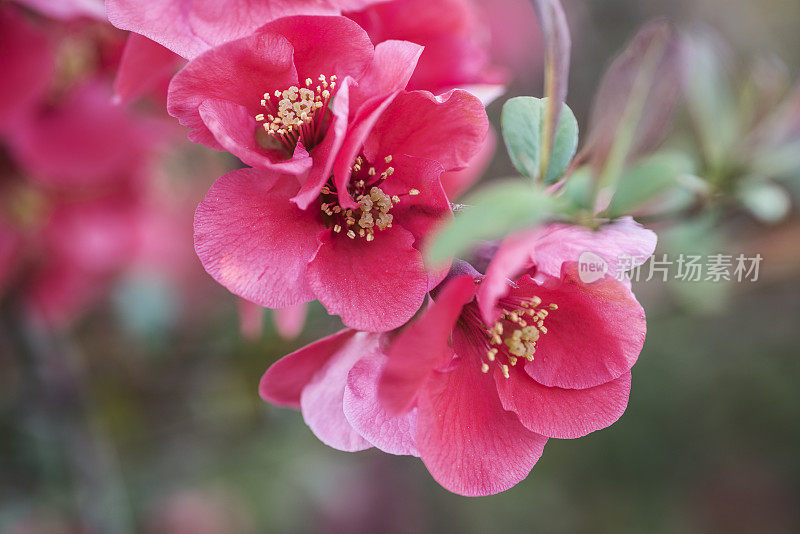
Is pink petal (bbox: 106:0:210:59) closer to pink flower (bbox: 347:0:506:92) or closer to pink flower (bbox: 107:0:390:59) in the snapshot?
pink flower (bbox: 107:0:390:59)

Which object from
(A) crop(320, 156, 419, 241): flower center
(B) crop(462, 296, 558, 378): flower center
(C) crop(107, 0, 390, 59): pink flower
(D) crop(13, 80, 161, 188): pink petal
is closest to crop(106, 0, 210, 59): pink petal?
(C) crop(107, 0, 390, 59): pink flower

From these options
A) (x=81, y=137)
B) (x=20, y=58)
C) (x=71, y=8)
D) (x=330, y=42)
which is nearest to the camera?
(x=330, y=42)

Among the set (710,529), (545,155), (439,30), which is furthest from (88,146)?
(710,529)

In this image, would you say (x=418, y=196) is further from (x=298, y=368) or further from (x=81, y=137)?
(x=81, y=137)

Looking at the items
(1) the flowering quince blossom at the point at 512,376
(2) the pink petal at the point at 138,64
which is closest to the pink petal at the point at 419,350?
(1) the flowering quince blossom at the point at 512,376

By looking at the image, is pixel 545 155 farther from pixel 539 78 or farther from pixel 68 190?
pixel 539 78

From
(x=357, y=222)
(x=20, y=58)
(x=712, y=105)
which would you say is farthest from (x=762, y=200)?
(x=20, y=58)
